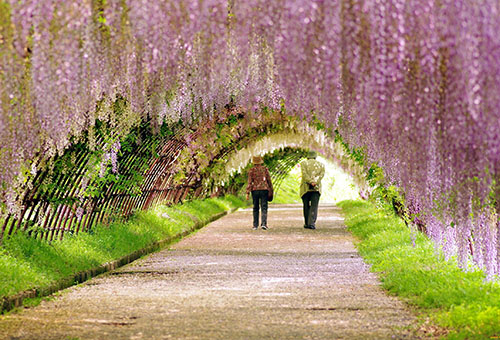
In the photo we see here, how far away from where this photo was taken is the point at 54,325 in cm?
747

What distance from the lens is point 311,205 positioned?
22688mm

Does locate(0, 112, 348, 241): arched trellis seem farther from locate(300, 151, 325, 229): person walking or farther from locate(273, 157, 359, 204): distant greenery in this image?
locate(273, 157, 359, 204): distant greenery

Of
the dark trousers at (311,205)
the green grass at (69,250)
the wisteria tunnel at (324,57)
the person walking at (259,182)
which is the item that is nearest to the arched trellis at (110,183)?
the green grass at (69,250)

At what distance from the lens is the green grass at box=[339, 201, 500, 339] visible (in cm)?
700

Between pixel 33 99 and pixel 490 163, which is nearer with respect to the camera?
pixel 490 163

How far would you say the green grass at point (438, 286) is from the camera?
7.00 m

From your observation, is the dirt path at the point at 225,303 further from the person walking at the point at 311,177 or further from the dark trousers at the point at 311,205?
the dark trousers at the point at 311,205

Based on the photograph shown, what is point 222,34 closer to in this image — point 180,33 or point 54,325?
point 180,33

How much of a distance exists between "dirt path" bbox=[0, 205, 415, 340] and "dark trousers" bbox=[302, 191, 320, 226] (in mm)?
7592

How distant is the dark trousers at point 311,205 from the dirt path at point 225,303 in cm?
759

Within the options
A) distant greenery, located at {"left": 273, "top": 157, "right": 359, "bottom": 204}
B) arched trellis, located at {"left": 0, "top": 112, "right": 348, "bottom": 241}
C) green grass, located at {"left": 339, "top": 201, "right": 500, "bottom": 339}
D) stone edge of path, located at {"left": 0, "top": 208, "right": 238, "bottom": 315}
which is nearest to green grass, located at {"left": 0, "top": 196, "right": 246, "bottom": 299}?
stone edge of path, located at {"left": 0, "top": 208, "right": 238, "bottom": 315}

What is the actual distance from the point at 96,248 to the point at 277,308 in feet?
17.1

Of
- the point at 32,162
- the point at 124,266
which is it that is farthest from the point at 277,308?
the point at 124,266

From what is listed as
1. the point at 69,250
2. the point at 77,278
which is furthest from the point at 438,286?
the point at 69,250
